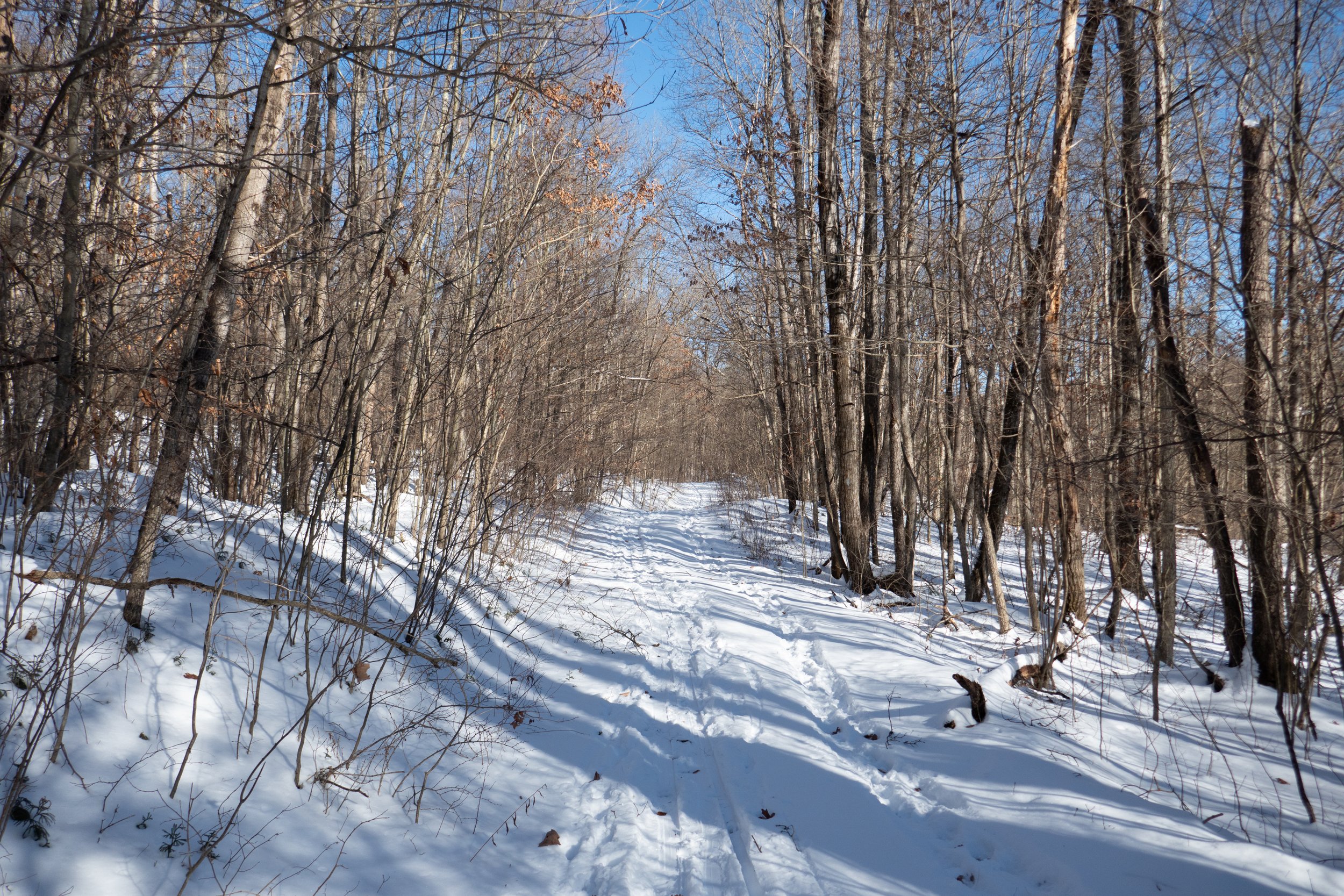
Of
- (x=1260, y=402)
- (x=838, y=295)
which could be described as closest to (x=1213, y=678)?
(x=1260, y=402)

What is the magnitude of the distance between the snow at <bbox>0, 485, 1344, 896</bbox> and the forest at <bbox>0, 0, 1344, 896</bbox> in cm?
3

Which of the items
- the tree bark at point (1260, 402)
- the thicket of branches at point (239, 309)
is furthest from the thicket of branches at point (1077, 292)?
the thicket of branches at point (239, 309)

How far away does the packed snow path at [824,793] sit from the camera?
331 centimetres

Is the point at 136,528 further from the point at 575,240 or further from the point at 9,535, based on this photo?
the point at 575,240

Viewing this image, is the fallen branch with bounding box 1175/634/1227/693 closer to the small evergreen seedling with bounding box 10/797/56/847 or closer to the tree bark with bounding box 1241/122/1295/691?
the tree bark with bounding box 1241/122/1295/691

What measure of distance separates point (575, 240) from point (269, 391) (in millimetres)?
5088

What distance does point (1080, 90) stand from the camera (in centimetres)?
721

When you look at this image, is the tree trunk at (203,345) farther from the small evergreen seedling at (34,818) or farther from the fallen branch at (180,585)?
the small evergreen seedling at (34,818)

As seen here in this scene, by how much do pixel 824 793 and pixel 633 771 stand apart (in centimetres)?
120

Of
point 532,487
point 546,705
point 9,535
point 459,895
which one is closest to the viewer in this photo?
point 459,895

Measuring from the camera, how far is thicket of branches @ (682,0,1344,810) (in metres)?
4.45

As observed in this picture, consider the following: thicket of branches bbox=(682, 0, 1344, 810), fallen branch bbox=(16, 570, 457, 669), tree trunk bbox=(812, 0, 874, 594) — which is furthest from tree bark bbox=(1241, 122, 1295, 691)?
fallen branch bbox=(16, 570, 457, 669)

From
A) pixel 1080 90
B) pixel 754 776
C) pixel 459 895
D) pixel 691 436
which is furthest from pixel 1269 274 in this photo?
pixel 691 436

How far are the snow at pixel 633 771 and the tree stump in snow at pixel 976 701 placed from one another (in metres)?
0.07
